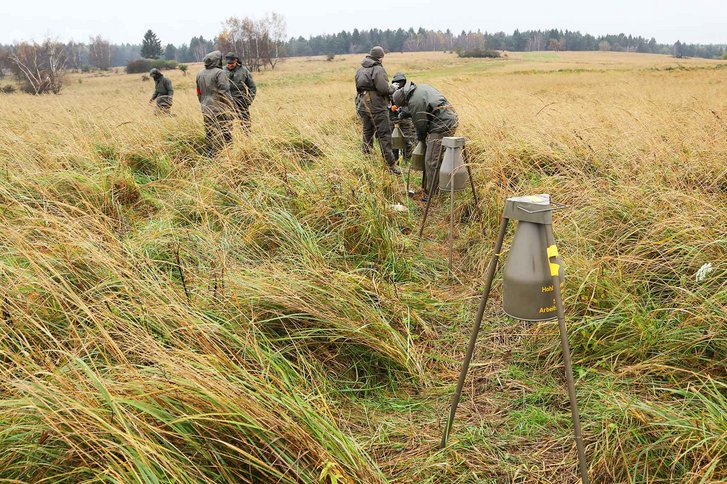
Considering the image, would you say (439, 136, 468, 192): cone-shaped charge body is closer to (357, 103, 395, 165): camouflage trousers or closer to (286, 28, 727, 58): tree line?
(357, 103, 395, 165): camouflage trousers

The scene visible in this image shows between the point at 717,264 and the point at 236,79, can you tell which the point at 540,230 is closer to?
the point at 717,264

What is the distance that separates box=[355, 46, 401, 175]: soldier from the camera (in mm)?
7504

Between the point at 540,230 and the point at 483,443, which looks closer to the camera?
the point at 540,230

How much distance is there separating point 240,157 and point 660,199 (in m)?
3.99

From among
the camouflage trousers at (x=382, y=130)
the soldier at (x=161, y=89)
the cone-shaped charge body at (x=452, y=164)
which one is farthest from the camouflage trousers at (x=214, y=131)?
the soldier at (x=161, y=89)

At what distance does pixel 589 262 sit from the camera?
3322 millimetres

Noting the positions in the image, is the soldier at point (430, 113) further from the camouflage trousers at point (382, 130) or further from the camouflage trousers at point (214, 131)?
the camouflage trousers at point (214, 131)

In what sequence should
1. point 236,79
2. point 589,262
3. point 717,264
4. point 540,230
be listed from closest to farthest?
1. point 540,230
2. point 717,264
3. point 589,262
4. point 236,79

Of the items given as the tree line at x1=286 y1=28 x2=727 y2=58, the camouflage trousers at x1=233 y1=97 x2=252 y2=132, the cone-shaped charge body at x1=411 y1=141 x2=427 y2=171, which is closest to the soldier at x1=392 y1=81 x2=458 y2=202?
the cone-shaped charge body at x1=411 y1=141 x2=427 y2=171

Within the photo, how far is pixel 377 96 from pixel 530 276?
615 centimetres

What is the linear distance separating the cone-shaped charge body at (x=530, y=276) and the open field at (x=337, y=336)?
612 millimetres

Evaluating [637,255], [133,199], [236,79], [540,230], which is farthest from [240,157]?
[540,230]

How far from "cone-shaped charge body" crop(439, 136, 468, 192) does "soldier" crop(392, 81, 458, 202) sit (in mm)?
1057

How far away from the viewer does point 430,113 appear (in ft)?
18.9
